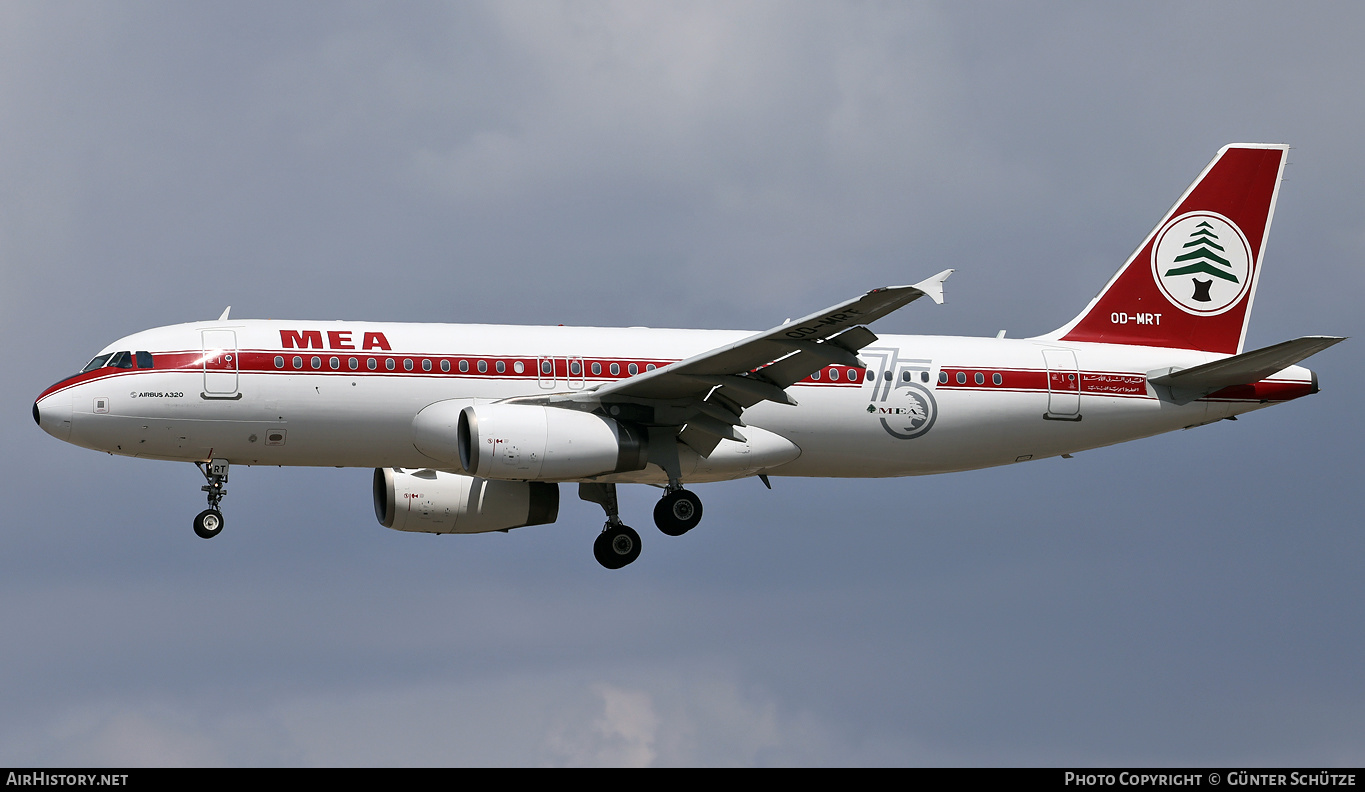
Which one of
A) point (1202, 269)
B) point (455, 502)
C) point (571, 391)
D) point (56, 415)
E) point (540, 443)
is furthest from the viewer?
point (1202, 269)

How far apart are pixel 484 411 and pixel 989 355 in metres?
12.0

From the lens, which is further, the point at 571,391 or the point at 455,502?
the point at 455,502

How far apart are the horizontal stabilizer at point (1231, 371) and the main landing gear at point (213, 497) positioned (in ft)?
68.6

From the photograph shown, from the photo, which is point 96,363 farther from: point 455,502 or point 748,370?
point 748,370

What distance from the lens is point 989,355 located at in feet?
136

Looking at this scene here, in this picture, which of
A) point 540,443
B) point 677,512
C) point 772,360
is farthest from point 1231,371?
point 540,443

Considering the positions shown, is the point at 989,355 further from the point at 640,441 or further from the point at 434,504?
the point at 434,504

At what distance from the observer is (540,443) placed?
1446 inches

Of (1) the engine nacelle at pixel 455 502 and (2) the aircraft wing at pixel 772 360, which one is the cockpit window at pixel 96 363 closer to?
(1) the engine nacelle at pixel 455 502

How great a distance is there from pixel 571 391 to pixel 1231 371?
14980 mm

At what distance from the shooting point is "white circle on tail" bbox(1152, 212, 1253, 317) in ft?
145
